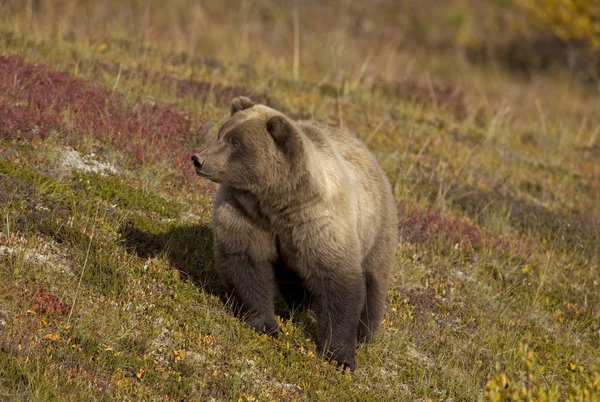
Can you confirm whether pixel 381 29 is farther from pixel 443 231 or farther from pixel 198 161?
pixel 198 161

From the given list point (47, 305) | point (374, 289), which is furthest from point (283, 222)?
point (47, 305)

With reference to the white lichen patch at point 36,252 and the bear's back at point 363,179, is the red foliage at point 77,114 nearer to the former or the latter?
the white lichen patch at point 36,252

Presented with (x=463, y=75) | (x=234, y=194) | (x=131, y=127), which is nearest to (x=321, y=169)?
(x=234, y=194)

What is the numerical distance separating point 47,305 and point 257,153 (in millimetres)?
1826

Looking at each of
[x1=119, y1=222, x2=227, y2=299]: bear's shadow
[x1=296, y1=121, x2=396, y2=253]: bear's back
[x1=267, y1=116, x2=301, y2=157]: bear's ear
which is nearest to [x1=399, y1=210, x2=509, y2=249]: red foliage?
[x1=296, y1=121, x2=396, y2=253]: bear's back

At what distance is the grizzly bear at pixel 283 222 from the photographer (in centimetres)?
596

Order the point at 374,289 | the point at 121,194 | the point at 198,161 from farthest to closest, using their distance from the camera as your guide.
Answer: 1. the point at 121,194
2. the point at 374,289
3. the point at 198,161

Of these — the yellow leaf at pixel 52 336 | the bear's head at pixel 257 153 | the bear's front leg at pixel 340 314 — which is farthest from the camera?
the bear's front leg at pixel 340 314

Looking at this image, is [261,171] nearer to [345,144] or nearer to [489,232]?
[345,144]

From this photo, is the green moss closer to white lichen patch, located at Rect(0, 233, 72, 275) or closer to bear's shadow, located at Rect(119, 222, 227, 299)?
bear's shadow, located at Rect(119, 222, 227, 299)

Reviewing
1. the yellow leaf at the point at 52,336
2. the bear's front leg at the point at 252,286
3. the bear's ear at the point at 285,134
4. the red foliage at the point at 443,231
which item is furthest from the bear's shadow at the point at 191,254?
the red foliage at the point at 443,231

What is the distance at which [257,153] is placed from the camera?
5.98 metres

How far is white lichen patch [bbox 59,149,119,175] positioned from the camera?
26.1 feet

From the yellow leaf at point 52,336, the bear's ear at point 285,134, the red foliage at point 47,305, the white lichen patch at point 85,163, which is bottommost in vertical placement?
the white lichen patch at point 85,163
